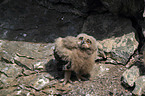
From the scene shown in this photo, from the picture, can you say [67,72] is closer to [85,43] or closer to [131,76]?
[85,43]

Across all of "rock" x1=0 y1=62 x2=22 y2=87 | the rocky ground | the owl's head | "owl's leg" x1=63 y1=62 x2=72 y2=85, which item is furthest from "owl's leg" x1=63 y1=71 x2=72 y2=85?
"rock" x1=0 y1=62 x2=22 y2=87

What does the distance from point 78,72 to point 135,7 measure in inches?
81.3

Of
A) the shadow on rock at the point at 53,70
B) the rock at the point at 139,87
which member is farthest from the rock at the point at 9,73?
the rock at the point at 139,87

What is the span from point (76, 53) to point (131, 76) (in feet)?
3.72

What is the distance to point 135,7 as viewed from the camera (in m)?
4.09

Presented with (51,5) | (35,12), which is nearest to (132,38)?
(51,5)

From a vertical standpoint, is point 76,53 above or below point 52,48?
below

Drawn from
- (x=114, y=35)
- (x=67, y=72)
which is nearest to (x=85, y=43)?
(x=67, y=72)

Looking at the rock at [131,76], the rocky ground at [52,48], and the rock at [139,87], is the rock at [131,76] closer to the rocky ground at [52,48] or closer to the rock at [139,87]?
the rocky ground at [52,48]

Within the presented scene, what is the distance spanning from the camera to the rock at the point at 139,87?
2951 millimetres

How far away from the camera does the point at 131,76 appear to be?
10.9 feet

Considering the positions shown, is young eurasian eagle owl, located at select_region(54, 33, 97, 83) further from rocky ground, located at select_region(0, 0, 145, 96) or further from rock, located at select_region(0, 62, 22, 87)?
rock, located at select_region(0, 62, 22, 87)

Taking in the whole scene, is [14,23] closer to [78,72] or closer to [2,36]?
[2,36]

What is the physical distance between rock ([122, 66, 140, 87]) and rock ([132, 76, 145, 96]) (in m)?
0.11
